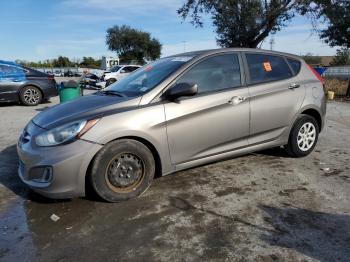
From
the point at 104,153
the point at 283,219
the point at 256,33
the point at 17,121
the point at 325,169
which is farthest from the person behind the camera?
the point at 256,33

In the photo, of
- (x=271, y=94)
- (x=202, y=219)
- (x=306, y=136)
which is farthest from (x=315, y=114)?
(x=202, y=219)

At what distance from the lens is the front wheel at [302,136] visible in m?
5.60

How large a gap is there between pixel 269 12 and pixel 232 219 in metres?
18.3

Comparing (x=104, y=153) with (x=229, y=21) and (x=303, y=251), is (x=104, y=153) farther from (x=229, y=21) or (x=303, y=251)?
(x=229, y=21)

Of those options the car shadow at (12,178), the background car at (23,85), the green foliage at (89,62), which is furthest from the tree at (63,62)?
the car shadow at (12,178)

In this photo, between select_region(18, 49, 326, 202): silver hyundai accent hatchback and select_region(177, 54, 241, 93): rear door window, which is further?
select_region(177, 54, 241, 93): rear door window

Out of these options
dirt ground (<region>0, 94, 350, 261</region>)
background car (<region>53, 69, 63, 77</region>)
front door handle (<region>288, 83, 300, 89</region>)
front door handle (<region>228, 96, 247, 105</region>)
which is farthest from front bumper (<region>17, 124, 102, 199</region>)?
background car (<region>53, 69, 63, 77</region>)

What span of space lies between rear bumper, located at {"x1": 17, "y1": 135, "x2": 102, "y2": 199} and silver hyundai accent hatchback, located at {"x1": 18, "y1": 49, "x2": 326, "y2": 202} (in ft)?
0.03

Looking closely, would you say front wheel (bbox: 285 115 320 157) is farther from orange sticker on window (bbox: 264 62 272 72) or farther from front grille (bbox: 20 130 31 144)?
front grille (bbox: 20 130 31 144)

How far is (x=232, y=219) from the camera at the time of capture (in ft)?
12.4

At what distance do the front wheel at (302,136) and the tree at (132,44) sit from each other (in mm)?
57539

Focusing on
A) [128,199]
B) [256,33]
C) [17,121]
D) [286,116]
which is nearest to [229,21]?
[256,33]

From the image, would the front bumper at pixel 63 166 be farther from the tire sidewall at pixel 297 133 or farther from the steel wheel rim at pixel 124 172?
the tire sidewall at pixel 297 133

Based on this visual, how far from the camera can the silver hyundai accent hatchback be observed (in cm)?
397
